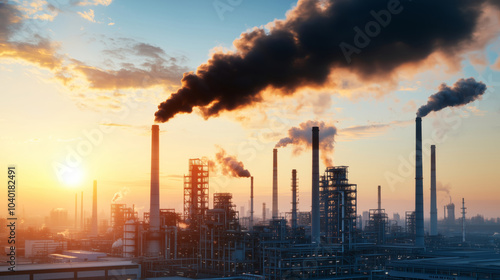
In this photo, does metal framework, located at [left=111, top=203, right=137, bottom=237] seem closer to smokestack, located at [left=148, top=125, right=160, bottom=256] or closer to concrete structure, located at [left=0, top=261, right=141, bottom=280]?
smokestack, located at [left=148, top=125, right=160, bottom=256]

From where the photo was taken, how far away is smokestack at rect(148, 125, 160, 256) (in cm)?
5925

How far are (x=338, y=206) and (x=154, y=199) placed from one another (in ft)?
72.0

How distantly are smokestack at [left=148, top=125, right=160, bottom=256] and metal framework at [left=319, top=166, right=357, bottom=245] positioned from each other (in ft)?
66.4

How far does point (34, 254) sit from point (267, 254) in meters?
49.7

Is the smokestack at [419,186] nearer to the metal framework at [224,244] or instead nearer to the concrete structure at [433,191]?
the concrete structure at [433,191]

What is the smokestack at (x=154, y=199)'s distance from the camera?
5925cm

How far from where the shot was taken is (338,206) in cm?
5691

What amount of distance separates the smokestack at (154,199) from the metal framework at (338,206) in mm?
20245

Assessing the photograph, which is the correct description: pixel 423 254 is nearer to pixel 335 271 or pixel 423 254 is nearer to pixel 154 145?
pixel 335 271

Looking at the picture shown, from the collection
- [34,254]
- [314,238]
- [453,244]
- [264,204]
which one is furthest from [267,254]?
[264,204]

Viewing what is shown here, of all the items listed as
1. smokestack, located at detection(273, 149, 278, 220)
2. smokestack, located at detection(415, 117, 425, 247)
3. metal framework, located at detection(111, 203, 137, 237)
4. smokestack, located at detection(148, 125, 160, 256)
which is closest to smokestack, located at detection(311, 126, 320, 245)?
smokestack, located at detection(415, 117, 425, 247)

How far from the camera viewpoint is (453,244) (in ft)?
304

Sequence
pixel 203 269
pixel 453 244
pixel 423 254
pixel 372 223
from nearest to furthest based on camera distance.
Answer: pixel 203 269 → pixel 423 254 → pixel 372 223 → pixel 453 244

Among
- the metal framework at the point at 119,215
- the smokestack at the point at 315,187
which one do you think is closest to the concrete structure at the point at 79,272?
the smokestack at the point at 315,187
